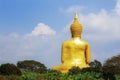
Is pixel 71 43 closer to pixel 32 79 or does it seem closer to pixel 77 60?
pixel 77 60

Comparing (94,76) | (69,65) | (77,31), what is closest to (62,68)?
(69,65)

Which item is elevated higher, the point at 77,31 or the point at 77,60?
the point at 77,31

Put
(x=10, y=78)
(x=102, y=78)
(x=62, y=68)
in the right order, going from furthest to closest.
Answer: (x=62, y=68) → (x=102, y=78) → (x=10, y=78)

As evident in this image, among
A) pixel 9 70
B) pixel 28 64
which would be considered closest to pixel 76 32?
pixel 28 64

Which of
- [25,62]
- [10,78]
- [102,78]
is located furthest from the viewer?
[25,62]

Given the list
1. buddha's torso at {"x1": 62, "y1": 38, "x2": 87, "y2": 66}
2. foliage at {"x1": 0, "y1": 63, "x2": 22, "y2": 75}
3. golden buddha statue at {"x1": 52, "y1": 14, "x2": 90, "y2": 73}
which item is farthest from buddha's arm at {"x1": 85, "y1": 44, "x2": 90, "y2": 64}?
foliage at {"x1": 0, "y1": 63, "x2": 22, "y2": 75}

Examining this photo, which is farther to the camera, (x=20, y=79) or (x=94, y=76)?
(x=94, y=76)

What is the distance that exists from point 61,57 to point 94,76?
44.5ft

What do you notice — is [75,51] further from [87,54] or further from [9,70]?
[9,70]

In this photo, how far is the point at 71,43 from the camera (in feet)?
131

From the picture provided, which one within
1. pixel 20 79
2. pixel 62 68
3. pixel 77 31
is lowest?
pixel 20 79

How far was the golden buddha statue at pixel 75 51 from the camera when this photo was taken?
39531mm

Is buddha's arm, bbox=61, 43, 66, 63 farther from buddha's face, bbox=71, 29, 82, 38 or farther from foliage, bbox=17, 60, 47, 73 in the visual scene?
foliage, bbox=17, 60, 47, 73

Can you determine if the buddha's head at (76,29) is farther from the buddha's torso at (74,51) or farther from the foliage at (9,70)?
the foliage at (9,70)
